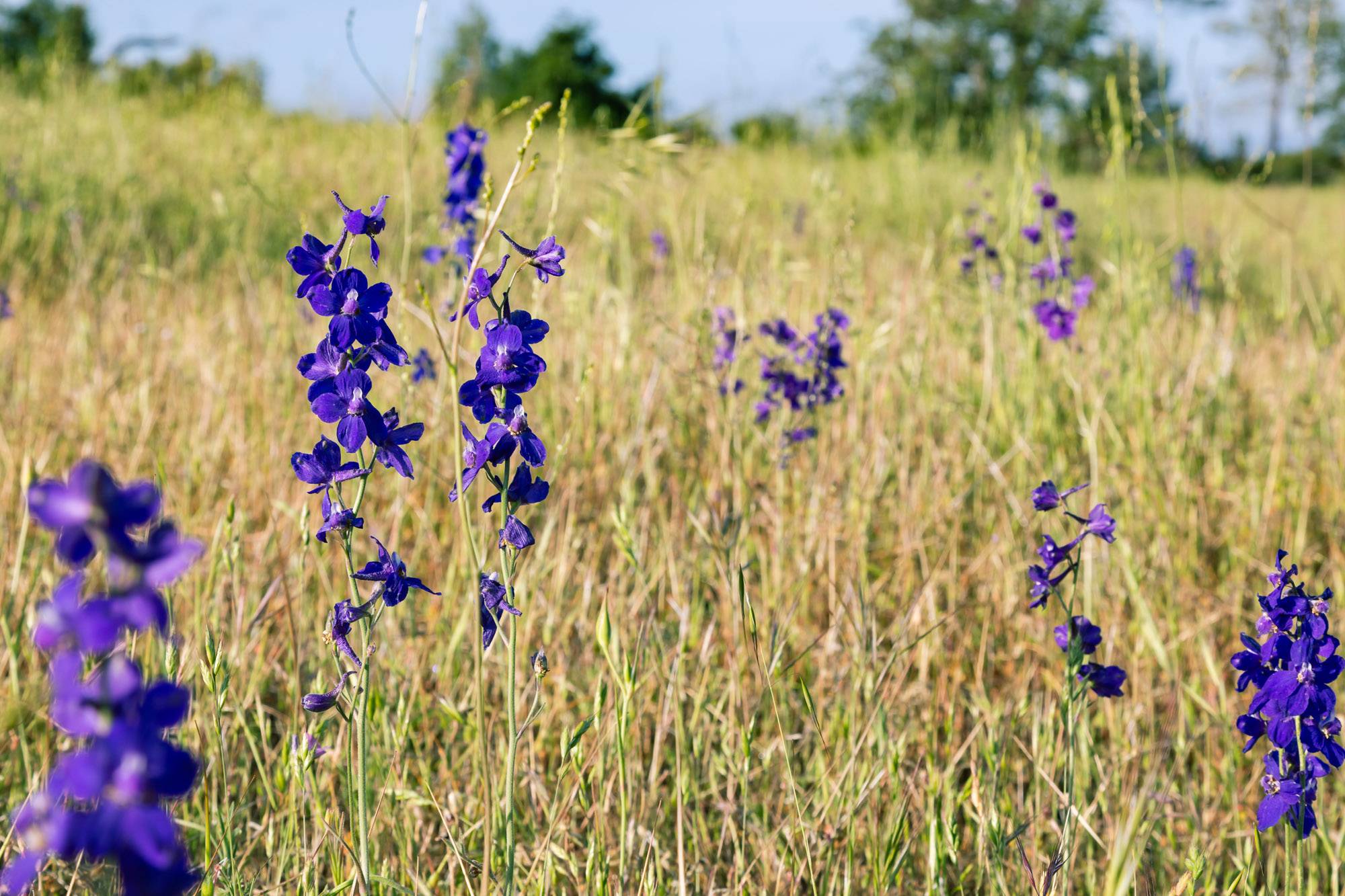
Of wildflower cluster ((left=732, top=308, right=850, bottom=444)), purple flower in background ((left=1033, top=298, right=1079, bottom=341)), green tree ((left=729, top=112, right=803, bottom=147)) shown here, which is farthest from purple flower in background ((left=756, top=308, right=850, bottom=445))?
green tree ((left=729, top=112, right=803, bottom=147))

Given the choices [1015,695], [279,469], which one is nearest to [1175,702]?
[1015,695]

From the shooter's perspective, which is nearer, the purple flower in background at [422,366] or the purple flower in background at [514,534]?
the purple flower in background at [514,534]

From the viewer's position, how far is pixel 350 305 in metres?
0.96

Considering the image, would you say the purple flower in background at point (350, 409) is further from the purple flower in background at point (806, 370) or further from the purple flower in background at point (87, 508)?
the purple flower in background at point (806, 370)

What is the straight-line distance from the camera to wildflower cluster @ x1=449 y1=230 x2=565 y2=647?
99 cm

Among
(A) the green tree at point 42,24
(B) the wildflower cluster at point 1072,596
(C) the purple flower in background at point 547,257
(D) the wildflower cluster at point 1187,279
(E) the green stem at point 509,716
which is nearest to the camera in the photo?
(E) the green stem at point 509,716

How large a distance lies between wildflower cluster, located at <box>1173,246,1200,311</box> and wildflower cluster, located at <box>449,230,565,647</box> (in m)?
3.62

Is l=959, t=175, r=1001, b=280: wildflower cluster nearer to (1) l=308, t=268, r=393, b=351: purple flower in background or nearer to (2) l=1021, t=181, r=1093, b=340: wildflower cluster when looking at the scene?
(2) l=1021, t=181, r=1093, b=340: wildflower cluster

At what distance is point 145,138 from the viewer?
6.46 metres

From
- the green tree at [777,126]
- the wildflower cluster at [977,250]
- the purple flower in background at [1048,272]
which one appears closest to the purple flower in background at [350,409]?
the purple flower in background at [1048,272]

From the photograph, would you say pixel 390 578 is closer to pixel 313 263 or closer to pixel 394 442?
pixel 394 442

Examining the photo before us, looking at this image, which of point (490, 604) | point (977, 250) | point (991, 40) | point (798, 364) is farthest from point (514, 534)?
point (991, 40)

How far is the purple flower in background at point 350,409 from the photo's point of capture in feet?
3.13

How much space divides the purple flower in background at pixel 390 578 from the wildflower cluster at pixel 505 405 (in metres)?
0.09
